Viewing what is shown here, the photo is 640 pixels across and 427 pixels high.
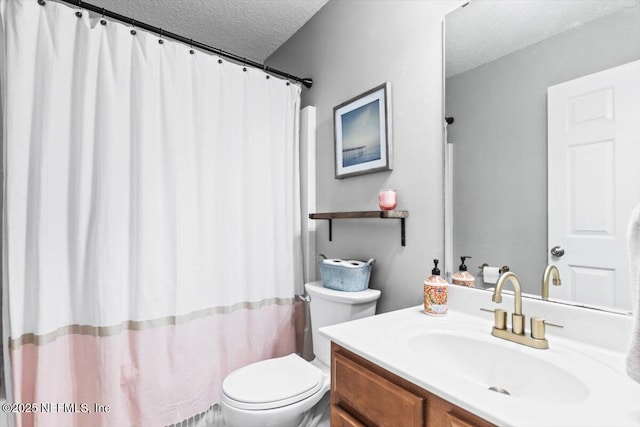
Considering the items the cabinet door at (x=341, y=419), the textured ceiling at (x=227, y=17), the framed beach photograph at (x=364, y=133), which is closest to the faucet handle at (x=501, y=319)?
the cabinet door at (x=341, y=419)

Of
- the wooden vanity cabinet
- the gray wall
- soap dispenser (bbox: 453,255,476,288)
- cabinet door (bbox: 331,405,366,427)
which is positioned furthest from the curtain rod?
cabinet door (bbox: 331,405,366,427)

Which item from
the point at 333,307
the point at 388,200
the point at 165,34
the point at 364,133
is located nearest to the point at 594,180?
the point at 388,200

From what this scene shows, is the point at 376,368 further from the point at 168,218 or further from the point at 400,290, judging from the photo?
the point at 168,218

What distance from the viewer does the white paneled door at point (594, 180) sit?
880 millimetres

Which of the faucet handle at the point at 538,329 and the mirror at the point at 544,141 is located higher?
the mirror at the point at 544,141

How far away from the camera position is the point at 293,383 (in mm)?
1402

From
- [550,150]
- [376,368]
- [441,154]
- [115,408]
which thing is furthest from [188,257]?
[550,150]

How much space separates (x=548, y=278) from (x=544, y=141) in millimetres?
450

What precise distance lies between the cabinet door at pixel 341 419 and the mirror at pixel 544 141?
26.8 inches

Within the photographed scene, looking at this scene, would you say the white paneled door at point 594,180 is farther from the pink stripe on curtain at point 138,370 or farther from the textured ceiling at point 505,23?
the pink stripe on curtain at point 138,370

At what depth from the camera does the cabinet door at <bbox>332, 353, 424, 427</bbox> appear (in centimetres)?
78

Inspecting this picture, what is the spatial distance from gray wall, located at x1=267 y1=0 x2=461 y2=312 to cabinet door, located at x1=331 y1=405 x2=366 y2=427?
0.61m

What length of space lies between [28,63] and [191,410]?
5.65ft

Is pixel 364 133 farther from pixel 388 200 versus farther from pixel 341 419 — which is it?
pixel 341 419
